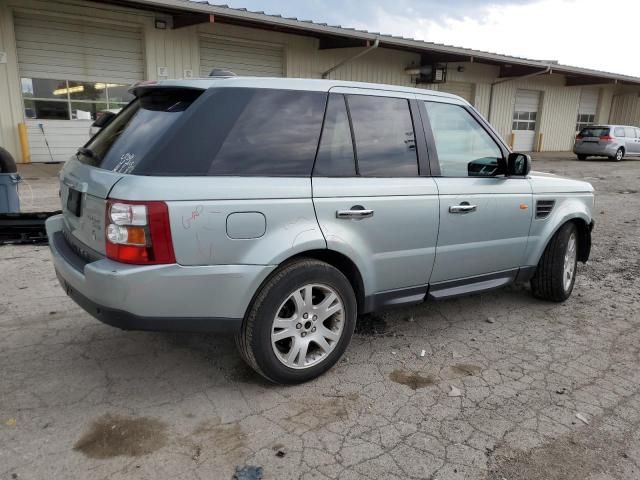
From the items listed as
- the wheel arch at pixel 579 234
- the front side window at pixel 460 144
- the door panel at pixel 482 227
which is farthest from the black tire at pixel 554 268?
the front side window at pixel 460 144

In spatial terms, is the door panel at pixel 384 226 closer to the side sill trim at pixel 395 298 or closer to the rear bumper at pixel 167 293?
the side sill trim at pixel 395 298

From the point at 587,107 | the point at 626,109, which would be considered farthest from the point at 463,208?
the point at 626,109

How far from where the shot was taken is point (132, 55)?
45.7ft

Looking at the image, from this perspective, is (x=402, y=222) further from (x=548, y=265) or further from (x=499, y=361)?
(x=548, y=265)

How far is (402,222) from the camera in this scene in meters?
3.39

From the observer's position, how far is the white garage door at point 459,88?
21.8 meters

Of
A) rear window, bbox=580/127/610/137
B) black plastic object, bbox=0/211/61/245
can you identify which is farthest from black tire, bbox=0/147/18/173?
rear window, bbox=580/127/610/137

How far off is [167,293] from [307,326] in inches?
35.4

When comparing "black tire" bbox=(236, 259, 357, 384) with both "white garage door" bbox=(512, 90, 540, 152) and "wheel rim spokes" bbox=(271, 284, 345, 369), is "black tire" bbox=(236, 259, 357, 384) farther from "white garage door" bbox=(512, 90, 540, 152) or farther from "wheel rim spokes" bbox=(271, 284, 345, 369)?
"white garage door" bbox=(512, 90, 540, 152)

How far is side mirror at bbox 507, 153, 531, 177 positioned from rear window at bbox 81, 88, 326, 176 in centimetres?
175

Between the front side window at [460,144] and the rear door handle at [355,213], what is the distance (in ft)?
2.75

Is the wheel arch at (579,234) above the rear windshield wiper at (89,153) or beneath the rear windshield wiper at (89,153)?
beneath

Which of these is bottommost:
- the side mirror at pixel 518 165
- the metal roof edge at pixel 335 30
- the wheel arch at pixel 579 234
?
the wheel arch at pixel 579 234

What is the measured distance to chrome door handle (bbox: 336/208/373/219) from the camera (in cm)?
309
